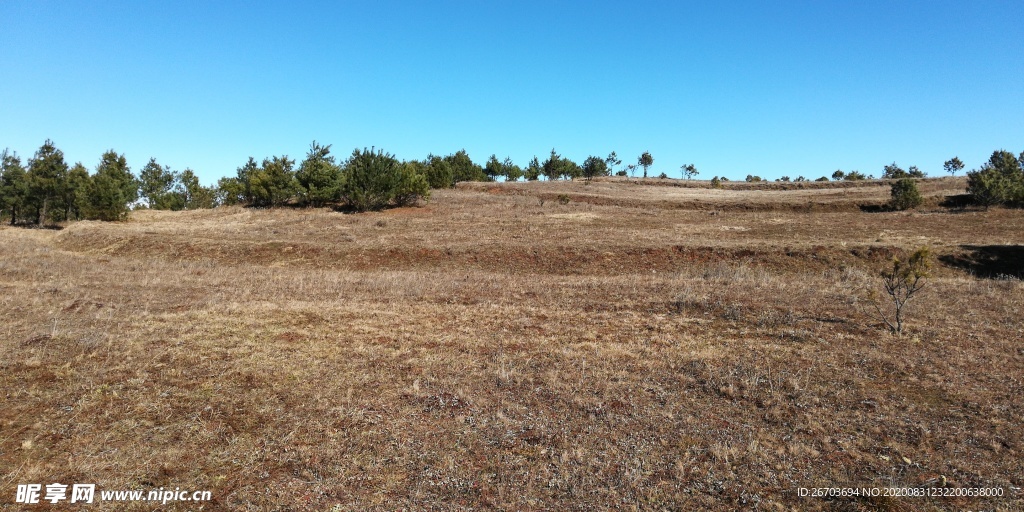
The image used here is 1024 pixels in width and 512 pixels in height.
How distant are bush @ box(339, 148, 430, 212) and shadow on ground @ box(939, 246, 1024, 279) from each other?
45.9 metres

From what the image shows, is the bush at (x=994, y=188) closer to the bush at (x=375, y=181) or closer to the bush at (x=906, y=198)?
the bush at (x=906, y=198)

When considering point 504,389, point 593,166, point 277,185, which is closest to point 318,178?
point 277,185

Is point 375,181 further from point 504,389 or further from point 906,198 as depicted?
point 906,198

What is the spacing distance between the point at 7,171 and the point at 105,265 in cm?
4700

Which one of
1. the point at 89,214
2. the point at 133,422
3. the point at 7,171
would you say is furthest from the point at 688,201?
the point at 7,171

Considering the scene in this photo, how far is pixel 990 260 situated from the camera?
1001 inches

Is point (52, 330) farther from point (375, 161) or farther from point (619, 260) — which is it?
point (375, 161)

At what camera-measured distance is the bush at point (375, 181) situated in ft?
165

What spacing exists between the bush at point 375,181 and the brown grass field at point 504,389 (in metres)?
28.1

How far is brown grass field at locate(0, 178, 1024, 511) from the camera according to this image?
6.38 m

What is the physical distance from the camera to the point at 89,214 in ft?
149

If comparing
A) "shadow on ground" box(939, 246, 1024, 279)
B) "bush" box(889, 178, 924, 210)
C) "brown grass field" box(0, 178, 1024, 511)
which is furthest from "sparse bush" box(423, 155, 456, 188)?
"shadow on ground" box(939, 246, 1024, 279)

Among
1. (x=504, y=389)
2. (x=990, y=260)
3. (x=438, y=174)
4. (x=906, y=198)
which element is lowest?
(x=504, y=389)

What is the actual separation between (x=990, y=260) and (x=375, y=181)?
49490 mm
